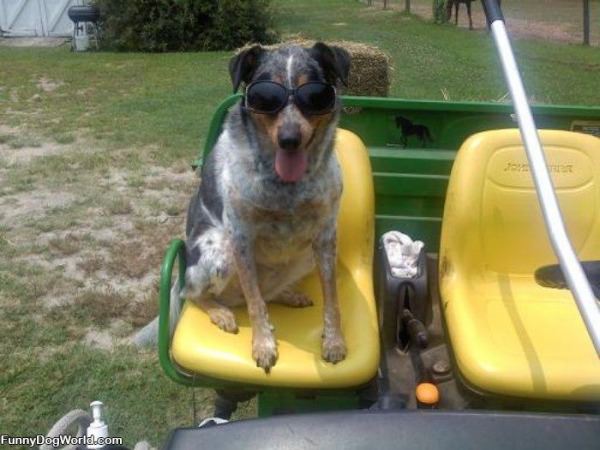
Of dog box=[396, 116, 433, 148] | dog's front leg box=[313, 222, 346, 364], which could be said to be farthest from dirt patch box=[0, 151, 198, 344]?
dog box=[396, 116, 433, 148]

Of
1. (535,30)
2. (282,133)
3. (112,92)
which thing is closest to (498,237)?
(282,133)

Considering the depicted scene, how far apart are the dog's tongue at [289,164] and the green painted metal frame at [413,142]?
51 centimetres

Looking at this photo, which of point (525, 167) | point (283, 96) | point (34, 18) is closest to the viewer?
point (283, 96)

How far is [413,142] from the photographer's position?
2.88 meters

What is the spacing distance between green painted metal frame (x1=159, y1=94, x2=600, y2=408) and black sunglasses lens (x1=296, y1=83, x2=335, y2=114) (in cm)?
60

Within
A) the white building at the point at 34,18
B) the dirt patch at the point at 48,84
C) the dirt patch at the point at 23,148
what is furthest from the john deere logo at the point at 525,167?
the white building at the point at 34,18

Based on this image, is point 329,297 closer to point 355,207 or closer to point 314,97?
point 355,207

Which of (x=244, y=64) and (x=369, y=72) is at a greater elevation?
(x=244, y=64)

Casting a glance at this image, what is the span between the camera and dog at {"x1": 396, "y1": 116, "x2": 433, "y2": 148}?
2.84 m

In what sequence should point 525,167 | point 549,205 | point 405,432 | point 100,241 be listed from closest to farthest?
point 405,432
point 549,205
point 525,167
point 100,241

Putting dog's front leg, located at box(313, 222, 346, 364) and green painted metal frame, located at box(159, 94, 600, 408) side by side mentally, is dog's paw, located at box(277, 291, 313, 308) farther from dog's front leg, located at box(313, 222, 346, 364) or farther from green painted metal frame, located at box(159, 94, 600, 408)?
green painted metal frame, located at box(159, 94, 600, 408)

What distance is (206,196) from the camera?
2.70 metres

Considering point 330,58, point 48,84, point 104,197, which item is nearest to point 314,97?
point 330,58

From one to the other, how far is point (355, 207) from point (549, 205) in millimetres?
1455
